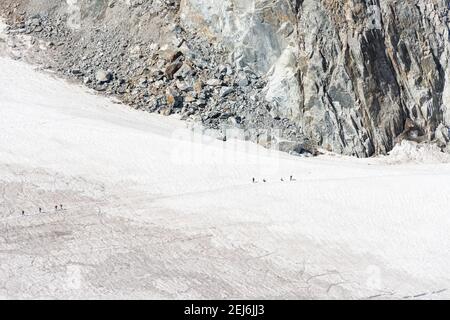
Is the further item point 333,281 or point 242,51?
point 242,51

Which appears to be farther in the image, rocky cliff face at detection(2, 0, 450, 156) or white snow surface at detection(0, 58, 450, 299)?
rocky cliff face at detection(2, 0, 450, 156)

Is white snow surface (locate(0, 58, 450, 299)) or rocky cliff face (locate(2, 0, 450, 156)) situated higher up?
rocky cliff face (locate(2, 0, 450, 156))

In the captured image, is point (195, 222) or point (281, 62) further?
point (281, 62)
